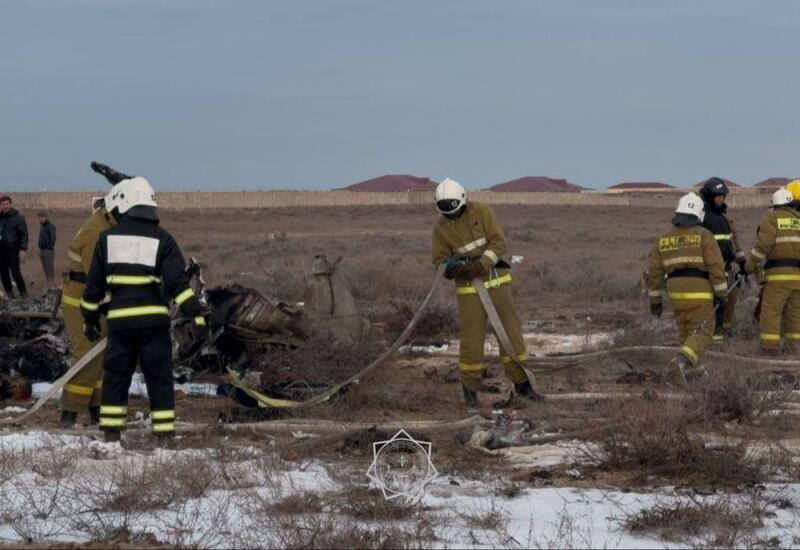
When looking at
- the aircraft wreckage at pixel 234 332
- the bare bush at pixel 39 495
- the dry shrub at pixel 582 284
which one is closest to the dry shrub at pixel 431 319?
the aircraft wreckage at pixel 234 332

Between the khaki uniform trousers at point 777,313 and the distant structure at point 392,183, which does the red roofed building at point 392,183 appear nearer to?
the distant structure at point 392,183

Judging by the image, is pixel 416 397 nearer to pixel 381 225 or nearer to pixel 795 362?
pixel 795 362

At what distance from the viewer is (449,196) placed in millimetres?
10961

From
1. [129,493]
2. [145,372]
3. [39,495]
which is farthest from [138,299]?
[129,493]

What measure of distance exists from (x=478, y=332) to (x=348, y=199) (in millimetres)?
75515

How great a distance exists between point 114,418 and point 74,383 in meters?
1.20

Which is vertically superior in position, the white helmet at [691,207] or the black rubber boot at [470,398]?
the white helmet at [691,207]

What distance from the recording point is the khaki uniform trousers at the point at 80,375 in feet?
32.7

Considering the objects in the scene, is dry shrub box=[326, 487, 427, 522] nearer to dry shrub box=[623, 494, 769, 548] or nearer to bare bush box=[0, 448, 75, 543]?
dry shrub box=[623, 494, 769, 548]

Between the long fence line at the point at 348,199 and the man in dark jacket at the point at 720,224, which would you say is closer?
the man in dark jacket at the point at 720,224

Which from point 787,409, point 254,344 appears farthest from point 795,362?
point 254,344

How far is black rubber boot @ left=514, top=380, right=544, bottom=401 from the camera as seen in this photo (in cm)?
1110

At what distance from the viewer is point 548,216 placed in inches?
2547

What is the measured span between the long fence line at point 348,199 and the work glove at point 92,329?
69.8 meters
